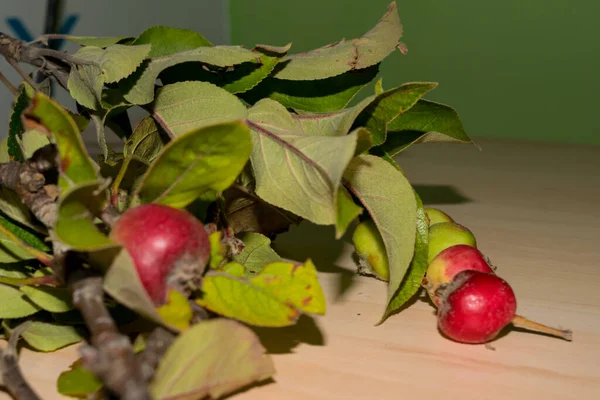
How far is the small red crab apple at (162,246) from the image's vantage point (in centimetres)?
27

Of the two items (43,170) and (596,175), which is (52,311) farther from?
(596,175)

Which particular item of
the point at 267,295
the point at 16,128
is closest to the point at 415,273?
the point at 267,295

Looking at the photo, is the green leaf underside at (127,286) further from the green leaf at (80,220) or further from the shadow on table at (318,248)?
the shadow on table at (318,248)

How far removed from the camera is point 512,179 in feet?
2.53

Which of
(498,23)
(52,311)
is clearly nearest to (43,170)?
(52,311)

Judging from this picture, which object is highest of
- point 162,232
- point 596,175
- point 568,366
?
point 162,232

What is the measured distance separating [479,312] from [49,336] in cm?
23

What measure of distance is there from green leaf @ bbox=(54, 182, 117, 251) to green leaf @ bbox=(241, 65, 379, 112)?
0.21 meters

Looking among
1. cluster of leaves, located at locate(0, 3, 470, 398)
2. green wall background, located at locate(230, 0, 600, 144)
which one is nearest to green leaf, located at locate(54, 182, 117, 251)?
cluster of leaves, located at locate(0, 3, 470, 398)

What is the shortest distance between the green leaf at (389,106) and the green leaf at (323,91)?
60 mm

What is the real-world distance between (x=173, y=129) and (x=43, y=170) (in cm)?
8

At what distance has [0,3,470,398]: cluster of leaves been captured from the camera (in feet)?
0.86

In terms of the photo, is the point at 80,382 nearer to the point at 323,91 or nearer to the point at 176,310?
the point at 176,310

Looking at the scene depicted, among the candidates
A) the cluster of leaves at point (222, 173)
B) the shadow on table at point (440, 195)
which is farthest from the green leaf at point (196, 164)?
the shadow on table at point (440, 195)
